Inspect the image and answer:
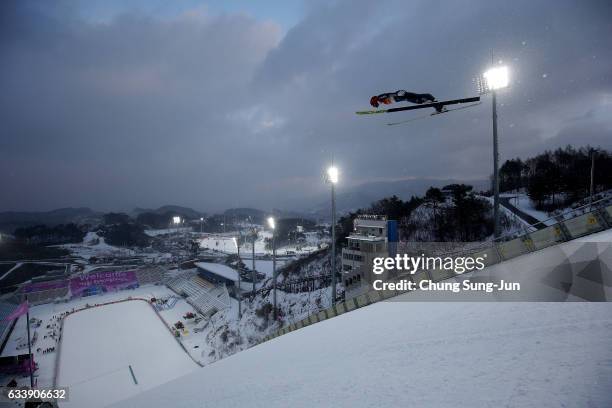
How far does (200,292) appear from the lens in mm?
46094

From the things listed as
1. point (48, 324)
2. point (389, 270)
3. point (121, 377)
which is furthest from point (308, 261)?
point (48, 324)

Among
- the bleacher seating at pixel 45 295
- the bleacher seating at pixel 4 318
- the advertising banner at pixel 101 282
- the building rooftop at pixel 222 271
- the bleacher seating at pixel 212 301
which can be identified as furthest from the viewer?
the advertising banner at pixel 101 282

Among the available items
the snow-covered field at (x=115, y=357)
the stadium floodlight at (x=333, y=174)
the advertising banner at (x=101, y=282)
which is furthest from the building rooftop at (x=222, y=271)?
the stadium floodlight at (x=333, y=174)

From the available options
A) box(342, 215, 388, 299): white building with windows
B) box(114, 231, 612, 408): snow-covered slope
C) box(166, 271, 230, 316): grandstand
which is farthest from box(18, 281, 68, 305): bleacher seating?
box(114, 231, 612, 408): snow-covered slope

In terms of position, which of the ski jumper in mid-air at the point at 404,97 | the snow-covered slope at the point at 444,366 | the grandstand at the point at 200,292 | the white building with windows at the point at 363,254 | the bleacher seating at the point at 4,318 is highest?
the ski jumper in mid-air at the point at 404,97

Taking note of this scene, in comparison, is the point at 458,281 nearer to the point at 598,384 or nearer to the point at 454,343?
the point at 454,343

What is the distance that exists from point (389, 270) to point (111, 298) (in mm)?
51933

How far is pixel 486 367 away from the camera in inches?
157

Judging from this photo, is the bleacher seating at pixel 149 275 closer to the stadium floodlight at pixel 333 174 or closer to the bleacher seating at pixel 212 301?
the bleacher seating at pixel 212 301

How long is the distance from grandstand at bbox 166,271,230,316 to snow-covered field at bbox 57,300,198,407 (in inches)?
252

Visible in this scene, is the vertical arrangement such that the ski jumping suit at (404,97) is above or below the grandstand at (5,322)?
above

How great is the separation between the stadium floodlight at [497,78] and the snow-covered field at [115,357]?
93.8 feet

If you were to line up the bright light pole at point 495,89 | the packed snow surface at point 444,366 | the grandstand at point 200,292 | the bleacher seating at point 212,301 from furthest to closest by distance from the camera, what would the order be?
the grandstand at point 200,292 < the bleacher seating at point 212,301 < the bright light pole at point 495,89 < the packed snow surface at point 444,366

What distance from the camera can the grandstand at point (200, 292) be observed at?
3828cm
